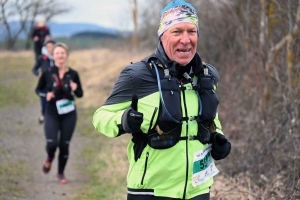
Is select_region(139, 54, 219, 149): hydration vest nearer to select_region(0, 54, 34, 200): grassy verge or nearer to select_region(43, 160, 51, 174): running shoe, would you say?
select_region(0, 54, 34, 200): grassy verge

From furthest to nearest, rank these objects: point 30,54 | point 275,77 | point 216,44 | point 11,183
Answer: point 30,54, point 216,44, point 275,77, point 11,183

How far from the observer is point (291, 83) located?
6984 millimetres

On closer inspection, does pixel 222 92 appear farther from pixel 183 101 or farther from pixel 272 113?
pixel 183 101

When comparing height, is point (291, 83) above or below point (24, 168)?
above

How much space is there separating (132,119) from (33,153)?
21.9ft

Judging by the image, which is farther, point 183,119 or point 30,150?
point 30,150

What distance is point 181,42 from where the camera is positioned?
324 cm

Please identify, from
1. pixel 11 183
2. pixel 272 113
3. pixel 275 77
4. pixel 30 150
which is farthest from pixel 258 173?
pixel 30 150

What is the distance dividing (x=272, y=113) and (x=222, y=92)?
2704mm

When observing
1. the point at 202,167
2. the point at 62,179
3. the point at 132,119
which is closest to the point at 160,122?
the point at 132,119

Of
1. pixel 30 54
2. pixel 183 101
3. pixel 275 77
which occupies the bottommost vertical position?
pixel 30 54

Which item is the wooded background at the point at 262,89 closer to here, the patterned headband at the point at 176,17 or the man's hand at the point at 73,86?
the man's hand at the point at 73,86

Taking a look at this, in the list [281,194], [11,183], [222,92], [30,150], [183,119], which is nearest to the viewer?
[183,119]

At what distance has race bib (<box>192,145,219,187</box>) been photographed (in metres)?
3.33
